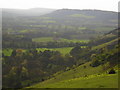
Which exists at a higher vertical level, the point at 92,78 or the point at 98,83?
the point at 98,83

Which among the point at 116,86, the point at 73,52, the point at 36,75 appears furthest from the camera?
the point at 73,52

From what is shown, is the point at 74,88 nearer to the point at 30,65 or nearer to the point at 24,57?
the point at 30,65

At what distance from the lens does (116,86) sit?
31906 millimetres

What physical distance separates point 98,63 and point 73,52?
91.2 meters

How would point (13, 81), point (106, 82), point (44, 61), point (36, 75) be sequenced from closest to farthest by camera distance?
point (106, 82) < point (13, 81) < point (36, 75) < point (44, 61)

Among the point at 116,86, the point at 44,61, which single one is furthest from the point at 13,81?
the point at 116,86

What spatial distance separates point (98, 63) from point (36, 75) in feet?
159

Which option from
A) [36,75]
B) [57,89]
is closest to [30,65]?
[36,75]

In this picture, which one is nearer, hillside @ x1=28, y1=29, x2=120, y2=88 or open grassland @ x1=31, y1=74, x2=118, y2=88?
open grassland @ x1=31, y1=74, x2=118, y2=88

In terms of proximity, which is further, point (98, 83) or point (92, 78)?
point (92, 78)

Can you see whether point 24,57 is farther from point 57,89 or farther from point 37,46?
point 57,89

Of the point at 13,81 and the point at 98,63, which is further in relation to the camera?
the point at 13,81

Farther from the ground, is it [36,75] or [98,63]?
[98,63]

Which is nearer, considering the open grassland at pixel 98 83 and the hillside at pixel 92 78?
the open grassland at pixel 98 83
